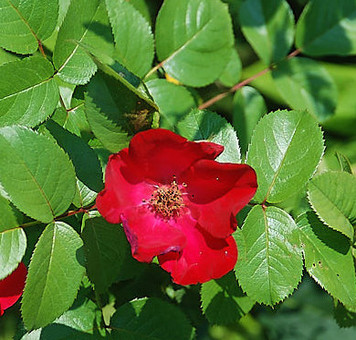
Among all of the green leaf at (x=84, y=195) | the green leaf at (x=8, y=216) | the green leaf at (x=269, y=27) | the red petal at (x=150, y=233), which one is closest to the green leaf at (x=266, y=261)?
the red petal at (x=150, y=233)

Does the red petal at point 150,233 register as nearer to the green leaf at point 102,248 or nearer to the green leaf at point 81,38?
the green leaf at point 102,248

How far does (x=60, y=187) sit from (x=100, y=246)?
0.12 meters

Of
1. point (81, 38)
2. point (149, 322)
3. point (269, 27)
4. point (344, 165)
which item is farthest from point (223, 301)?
point (269, 27)

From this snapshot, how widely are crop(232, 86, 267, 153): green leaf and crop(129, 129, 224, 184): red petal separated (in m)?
0.41

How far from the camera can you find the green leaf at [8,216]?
3.13ft

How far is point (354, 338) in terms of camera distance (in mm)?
2305

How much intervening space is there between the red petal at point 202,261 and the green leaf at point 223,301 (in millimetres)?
155

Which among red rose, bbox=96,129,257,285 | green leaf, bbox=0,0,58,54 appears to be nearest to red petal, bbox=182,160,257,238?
red rose, bbox=96,129,257,285

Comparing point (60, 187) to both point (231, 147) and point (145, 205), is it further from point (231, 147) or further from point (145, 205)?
point (231, 147)

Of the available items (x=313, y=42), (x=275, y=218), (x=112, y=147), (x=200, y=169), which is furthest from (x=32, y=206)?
(x=313, y=42)

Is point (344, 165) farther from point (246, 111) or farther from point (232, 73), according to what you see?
point (232, 73)

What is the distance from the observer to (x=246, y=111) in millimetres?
1452

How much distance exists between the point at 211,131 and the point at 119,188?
22 centimetres

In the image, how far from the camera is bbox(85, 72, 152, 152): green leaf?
0.92 meters
